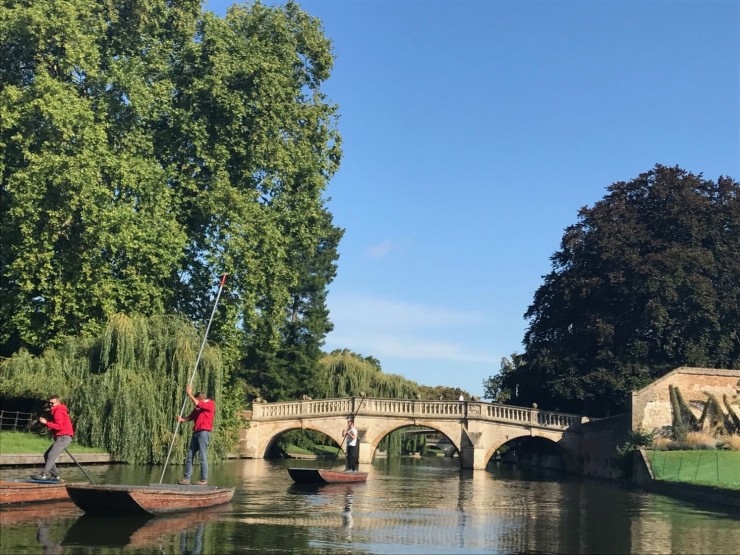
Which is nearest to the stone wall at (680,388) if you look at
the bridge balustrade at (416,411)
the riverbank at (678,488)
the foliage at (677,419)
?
the foliage at (677,419)

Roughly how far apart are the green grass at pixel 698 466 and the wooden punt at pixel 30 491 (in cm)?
1595

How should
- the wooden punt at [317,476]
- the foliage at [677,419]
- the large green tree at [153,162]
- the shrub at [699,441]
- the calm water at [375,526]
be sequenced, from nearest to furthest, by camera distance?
the calm water at [375,526], the wooden punt at [317,476], the large green tree at [153,162], the shrub at [699,441], the foliage at [677,419]

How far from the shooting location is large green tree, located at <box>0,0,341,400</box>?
25.4 metres

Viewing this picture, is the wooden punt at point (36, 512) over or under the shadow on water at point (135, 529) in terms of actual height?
over

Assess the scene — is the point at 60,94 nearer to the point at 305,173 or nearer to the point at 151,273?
the point at 151,273

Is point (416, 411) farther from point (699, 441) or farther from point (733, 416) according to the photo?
point (733, 416)

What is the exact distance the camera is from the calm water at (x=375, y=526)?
1037 cm

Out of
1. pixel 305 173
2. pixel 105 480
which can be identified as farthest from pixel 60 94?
pixel 105 480

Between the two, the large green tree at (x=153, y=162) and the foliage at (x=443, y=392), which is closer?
the large green tree at (x=153, y=162)

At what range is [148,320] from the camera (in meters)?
25.5

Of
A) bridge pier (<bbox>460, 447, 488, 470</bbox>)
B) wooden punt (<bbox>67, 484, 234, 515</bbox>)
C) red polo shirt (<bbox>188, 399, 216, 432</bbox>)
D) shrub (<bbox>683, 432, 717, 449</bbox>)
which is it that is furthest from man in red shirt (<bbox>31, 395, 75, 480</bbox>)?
bridge pier (<bbox>460, 447, 488, 470</bbox>)

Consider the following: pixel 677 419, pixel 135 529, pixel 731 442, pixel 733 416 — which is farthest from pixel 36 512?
pixel 733 416

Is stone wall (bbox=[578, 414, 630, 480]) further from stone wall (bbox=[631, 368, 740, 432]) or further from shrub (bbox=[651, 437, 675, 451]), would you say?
shrub (bbox=[651, 437, 675, 451])

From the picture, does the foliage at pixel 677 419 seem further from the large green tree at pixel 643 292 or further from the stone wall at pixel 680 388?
the large green tree at pixel 643 292
